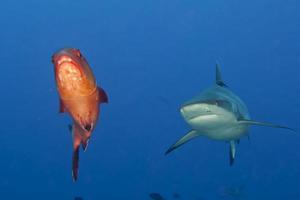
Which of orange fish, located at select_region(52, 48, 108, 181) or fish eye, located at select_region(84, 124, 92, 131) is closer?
orange fish, located at select_region(52, 48, 108, 181)

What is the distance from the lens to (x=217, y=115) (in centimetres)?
628

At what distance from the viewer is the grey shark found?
606cm

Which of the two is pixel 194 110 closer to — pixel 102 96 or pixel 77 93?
pixel 102 96

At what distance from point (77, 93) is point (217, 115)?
4486mm

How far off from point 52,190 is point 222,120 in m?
52.3

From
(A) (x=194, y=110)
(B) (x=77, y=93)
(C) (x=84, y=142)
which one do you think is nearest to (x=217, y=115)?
(A) (x=194, y=110)

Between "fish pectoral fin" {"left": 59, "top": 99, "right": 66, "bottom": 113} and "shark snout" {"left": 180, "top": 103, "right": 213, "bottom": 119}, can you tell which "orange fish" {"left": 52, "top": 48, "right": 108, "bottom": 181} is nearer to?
"fish pectoral fin" {"left": 59, "top": 99, "right": 66, "bottom": 113}

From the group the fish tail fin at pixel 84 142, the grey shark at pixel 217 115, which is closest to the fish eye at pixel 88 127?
the fish tail fin at pixel 84 142

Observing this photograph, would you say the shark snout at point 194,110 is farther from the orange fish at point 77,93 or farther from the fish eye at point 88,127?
the fish eye at point 88,127

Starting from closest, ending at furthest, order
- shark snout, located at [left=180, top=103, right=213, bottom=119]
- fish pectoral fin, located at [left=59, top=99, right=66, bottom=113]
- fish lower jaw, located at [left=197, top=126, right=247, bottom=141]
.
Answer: fish pectoral fin, located at [left=59, top=99, right=66, bottom=113], shark snout, located at [left=180, top=103, right=213, bottom=119], fish lower jaw, located at [left=197, top=126, right=247, bottom=141]

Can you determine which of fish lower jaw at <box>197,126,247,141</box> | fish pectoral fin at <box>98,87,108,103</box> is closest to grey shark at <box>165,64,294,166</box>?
fish lower jaw at <box>197,126,247,141</box>

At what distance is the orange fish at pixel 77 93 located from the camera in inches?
74.4

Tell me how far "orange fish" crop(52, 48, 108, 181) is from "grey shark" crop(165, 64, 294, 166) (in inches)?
152

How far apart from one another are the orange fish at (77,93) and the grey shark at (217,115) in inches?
152
